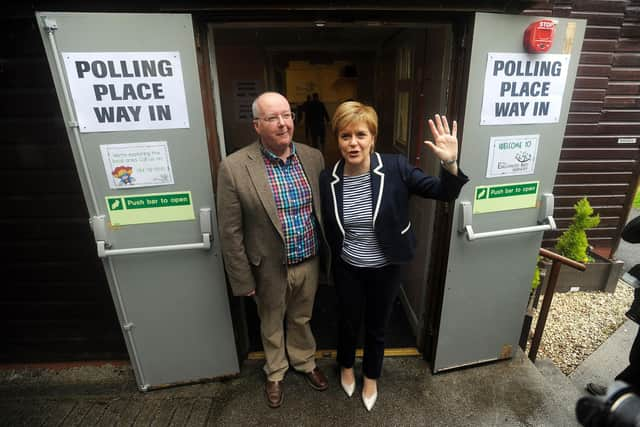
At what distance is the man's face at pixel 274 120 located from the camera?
1606 millimetres

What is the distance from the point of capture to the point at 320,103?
6395 mm

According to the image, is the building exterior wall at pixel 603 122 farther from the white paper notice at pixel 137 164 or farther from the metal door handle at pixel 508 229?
the white paper notice at pixel 137 164

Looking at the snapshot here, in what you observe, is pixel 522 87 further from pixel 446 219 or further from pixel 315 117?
pixel 315 117


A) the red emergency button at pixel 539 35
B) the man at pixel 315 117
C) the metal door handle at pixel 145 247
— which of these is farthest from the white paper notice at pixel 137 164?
the man at pixel 315 117

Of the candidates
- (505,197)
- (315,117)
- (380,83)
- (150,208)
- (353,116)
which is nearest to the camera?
(353,116)

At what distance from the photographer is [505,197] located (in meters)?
1.95

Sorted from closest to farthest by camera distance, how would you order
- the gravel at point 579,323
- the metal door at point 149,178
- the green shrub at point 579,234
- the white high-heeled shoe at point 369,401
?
1. the metal door at point 149,178
2. the white high-heeled shoe at point 369,401
3. the gravel at point 579,323
4. the green shrub at point 579,234

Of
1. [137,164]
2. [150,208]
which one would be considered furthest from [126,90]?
[150,208]

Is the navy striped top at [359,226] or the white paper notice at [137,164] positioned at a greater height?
the white paper notice at [137,164]

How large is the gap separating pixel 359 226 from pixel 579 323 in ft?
10.5

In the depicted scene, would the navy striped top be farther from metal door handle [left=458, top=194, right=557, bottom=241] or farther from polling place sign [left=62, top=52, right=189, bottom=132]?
polling place sign [left=62, top=52, right=189, bottom=132]

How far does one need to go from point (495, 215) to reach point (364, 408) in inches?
56.9

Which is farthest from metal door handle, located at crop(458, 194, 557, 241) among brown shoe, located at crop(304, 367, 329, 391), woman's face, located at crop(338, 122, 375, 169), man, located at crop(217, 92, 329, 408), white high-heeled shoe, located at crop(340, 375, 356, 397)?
brown shoe, located at crop(304, 367, 329, 391)

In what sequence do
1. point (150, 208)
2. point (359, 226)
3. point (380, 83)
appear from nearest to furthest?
point (359, 226) < point (150, 208) < point (380, 83)
